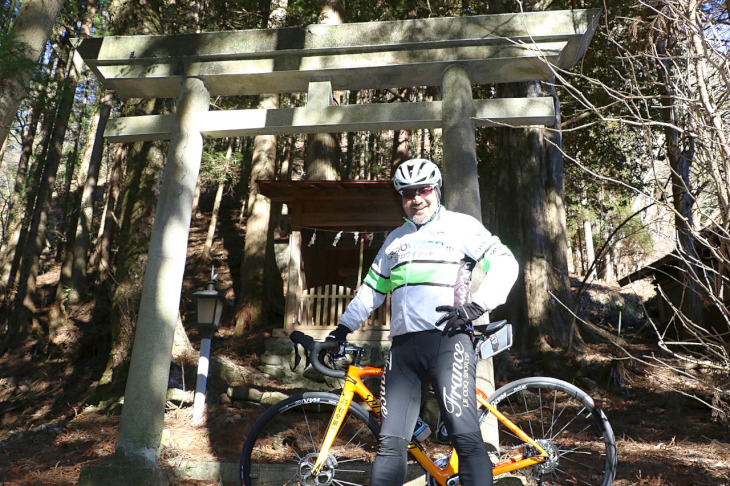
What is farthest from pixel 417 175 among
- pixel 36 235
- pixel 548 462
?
pixel 36 235

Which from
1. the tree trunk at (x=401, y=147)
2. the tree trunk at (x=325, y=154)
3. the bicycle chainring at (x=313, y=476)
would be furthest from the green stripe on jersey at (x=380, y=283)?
the tree trunk at (x=401, y=147)

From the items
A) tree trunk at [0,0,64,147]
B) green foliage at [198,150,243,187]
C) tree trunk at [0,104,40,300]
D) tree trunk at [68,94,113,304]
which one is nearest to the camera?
tree trunk at [0,0,64,147]

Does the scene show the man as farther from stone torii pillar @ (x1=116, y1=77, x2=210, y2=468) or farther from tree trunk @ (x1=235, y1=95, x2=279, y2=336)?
tree trunk @ (x1=235, y1=95, x2=279, y2=336)

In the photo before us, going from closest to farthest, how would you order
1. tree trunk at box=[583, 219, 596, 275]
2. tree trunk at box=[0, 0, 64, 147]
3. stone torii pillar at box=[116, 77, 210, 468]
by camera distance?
stone torii pillar at box=[116, 77, 210, 468] < tree trunk at box=[0, 0, 64, 147] < tree trunk at box=[583, 219, 596, 275]

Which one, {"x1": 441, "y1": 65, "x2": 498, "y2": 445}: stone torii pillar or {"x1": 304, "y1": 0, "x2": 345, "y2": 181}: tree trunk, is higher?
{"x1": 304, "y1": 0, "x2": 345, "y2": 181}: tree trunk

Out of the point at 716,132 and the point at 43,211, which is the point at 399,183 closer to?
the point at 716,132

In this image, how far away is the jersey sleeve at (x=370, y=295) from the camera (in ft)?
11.9

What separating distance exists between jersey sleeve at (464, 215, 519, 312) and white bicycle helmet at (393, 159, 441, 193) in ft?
1.30

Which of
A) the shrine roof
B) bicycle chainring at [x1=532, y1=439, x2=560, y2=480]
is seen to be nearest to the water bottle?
bicycle chainring at [x1=532, y1=439, x2=560, y2=480]

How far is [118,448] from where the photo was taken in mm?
4504

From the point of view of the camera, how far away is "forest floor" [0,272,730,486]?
5121 millimetres

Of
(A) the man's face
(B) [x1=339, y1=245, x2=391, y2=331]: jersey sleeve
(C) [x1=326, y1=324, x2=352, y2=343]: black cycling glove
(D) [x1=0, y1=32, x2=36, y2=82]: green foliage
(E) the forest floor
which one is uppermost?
(D) [x1=0, y1=32, x2=36, y2=82]: green foliage

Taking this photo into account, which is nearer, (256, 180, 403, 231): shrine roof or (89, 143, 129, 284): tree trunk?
(256, 180, 403, 231): shrine roof

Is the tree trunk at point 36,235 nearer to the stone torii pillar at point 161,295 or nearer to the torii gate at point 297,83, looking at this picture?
the torii gate at point 297,83
